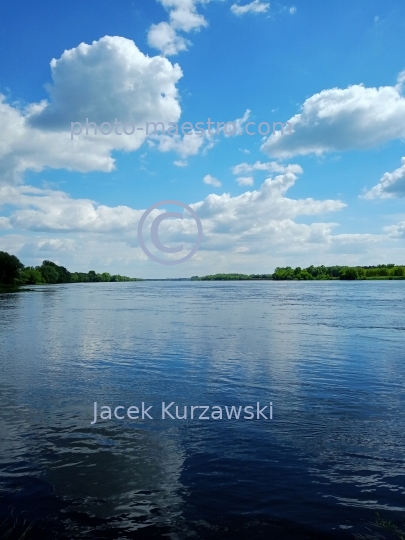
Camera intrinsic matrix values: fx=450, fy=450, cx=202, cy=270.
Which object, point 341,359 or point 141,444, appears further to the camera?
point 341,359

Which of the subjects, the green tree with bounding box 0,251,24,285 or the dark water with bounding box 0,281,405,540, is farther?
the green tree with bounding box 0,251,24,285

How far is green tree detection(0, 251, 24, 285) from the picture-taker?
147 m

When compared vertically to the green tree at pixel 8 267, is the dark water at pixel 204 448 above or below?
below

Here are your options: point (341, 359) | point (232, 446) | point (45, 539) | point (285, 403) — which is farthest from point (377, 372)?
point (45, 539)

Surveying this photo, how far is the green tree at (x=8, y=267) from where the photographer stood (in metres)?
147

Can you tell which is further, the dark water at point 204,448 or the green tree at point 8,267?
the green tree at point 8,267

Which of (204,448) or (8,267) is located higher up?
(8,267)

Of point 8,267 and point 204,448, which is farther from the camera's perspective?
point 8,267

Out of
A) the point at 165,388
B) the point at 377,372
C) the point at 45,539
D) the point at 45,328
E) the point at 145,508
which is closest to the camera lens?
the point at 45,539

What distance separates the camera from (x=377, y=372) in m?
23.0

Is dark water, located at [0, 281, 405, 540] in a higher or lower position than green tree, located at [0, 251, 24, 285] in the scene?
lower

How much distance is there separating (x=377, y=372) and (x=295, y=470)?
525 inches

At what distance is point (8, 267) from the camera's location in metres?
152

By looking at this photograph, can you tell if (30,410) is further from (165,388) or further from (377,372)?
(377,372)
